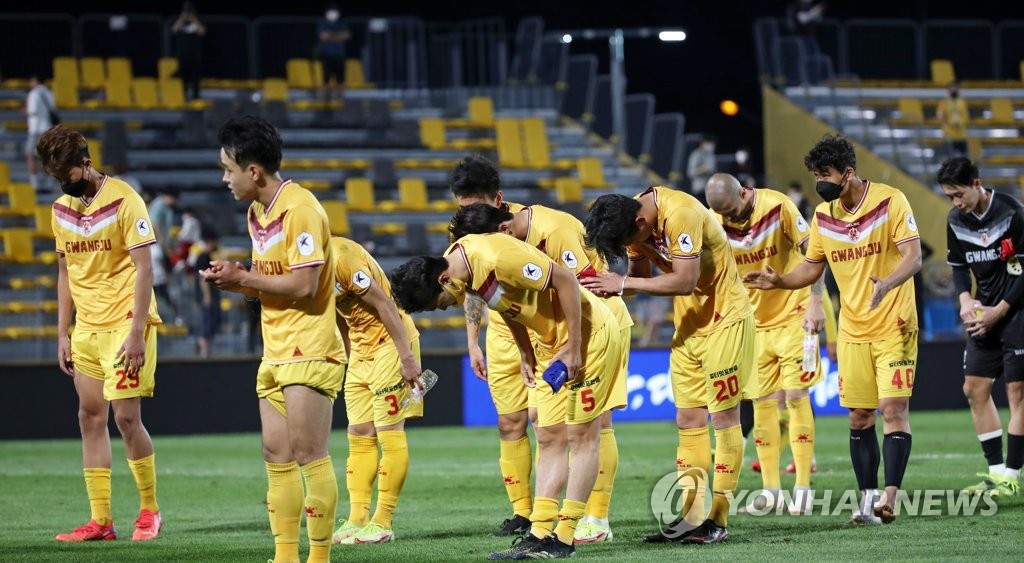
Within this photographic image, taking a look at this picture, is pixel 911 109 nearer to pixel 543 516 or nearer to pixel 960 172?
pixel 960 172

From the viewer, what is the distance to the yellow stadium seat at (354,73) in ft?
91.2

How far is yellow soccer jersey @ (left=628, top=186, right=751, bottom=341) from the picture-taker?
26.9 feet

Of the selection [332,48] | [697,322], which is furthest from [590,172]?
[697,322]

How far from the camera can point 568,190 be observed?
2506cm

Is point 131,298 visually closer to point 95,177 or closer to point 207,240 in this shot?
point 95,177

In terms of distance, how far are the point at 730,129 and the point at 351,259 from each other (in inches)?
1040

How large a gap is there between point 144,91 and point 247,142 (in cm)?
1990

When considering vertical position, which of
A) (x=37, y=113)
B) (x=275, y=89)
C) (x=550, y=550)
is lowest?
(x=550, y=550)

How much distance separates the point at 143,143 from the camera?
2462 centimetres

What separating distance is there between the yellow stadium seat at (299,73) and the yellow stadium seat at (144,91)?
102 inches

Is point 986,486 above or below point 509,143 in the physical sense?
below

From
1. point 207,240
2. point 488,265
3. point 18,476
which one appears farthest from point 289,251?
point 207,240

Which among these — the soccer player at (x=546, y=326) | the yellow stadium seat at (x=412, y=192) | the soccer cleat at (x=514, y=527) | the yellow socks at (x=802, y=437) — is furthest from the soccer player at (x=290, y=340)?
the yellow stadium seat at (x=412, y=192)

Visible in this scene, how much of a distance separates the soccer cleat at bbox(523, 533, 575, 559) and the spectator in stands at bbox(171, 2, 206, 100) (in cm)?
1898
